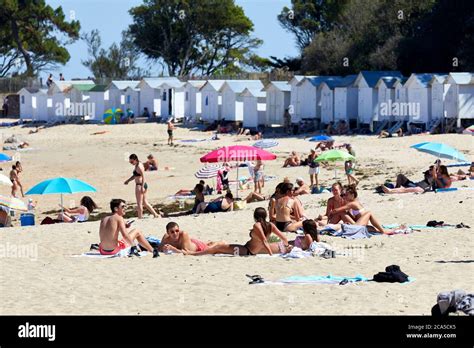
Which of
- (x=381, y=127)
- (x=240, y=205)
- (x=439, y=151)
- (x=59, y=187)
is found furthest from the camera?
(x=381, y=127)

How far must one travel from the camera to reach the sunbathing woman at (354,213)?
56.6ft

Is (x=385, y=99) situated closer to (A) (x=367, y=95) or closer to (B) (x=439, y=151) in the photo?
(A) (x=367, y=95)

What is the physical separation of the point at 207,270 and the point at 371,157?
66.4ft

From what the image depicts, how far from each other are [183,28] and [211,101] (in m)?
33.2

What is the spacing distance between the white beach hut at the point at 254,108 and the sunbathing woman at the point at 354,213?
106 ft

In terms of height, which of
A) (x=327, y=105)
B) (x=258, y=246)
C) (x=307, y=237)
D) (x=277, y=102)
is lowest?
(x=258, y=246)

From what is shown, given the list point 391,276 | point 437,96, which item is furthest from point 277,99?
point 391,276

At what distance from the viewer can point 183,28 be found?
284ft

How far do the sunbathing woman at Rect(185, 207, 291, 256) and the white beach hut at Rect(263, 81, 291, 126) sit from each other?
3423cm

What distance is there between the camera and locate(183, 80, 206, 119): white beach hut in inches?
2195

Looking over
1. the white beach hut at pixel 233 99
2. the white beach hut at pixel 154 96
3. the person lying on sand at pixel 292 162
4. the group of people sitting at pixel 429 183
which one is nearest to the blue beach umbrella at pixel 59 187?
the group of people sitting at pixel 429 183

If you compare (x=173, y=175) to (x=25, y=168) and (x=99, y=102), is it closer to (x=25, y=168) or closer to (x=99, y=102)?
(x=25, y=168)

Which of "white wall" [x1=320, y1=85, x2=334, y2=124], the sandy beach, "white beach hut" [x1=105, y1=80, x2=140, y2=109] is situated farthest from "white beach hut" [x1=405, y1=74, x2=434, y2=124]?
"white beach hut" [x1=105, y1=80, x2=140, y2=109]

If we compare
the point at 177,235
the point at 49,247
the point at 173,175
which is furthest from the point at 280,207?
the point at 173,175
